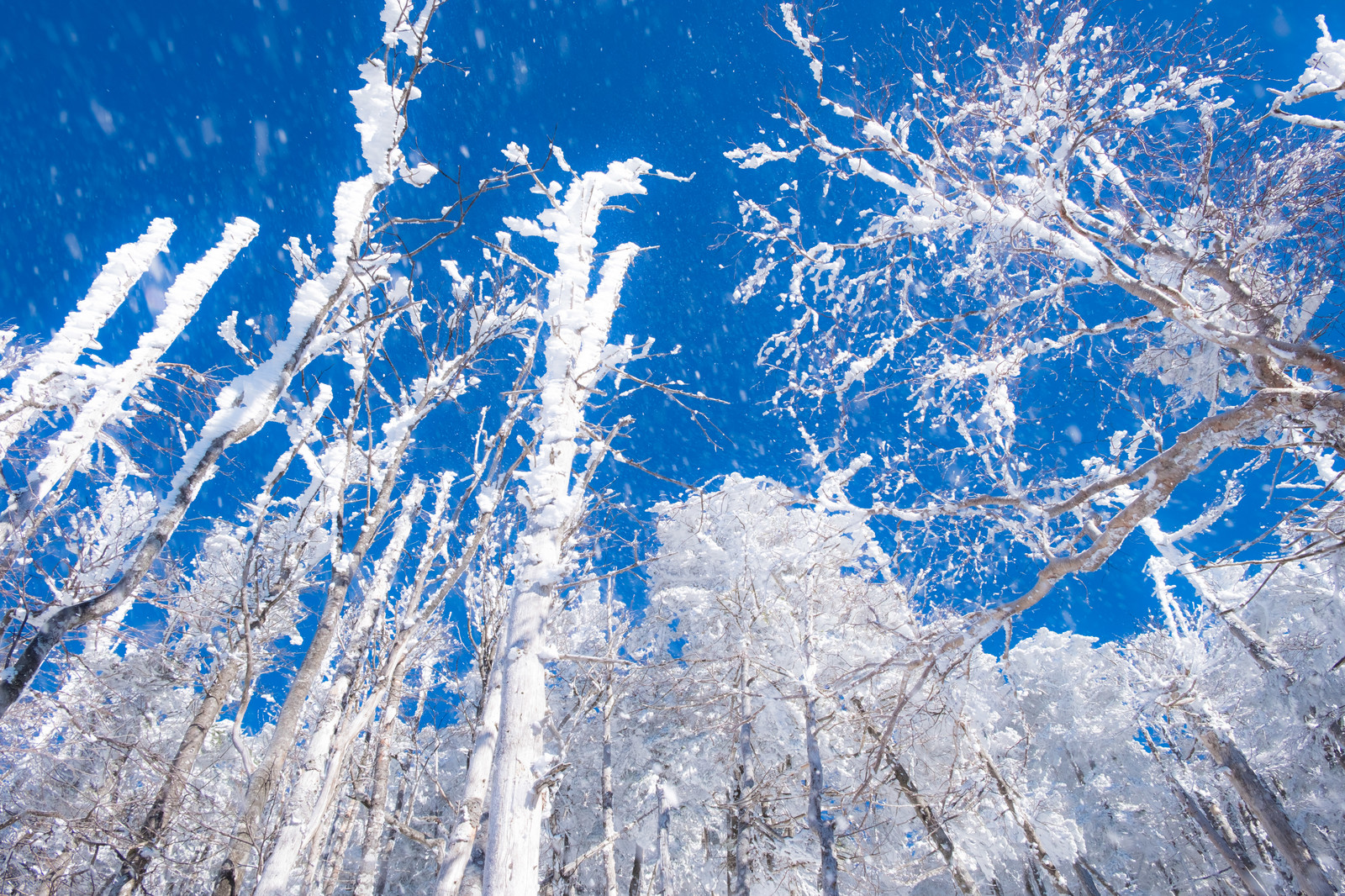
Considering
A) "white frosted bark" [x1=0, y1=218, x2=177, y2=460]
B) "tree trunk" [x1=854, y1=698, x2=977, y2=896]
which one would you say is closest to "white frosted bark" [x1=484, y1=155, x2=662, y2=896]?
"white frosted bark" [x1=0, y1=218, x2=177, y2=460]

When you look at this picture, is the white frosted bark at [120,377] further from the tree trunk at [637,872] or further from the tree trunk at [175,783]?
the tree trunk at [637,872]

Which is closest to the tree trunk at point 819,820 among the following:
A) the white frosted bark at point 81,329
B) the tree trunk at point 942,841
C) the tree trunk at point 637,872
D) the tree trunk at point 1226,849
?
the tree trunk at point 942,841

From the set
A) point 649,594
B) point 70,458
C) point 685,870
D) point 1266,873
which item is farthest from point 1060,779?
point 70,458

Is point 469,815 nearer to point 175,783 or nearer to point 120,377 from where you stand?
point 175,783

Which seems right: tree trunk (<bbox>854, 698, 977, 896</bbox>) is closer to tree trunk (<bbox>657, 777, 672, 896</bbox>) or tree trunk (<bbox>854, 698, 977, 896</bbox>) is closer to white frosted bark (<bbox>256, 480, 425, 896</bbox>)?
tree trunk (<bbox>657, 777, 672, 896</bbox>)

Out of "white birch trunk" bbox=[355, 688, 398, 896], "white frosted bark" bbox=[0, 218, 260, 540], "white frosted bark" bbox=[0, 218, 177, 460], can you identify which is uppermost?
"white frosted bark" bbox=[0, 218, 177, 460]

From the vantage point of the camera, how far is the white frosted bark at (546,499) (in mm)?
Answer: 2918

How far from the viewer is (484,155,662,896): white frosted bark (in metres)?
2.92

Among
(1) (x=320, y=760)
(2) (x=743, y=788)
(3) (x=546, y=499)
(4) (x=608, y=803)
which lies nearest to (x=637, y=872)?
(4) (x=608, y=803)

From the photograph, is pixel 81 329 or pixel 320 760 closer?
pixel 320 760

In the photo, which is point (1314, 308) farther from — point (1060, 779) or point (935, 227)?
point (1060, 779)

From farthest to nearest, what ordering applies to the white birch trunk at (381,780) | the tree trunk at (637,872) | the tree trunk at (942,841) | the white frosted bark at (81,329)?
the tree trunk at (637,872)
the tree trunk at (942,841)
the white frosted bark at (81,329)
the white birch trunk at (381,780)

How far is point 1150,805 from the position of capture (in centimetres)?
2052

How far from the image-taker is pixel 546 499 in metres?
3.73
